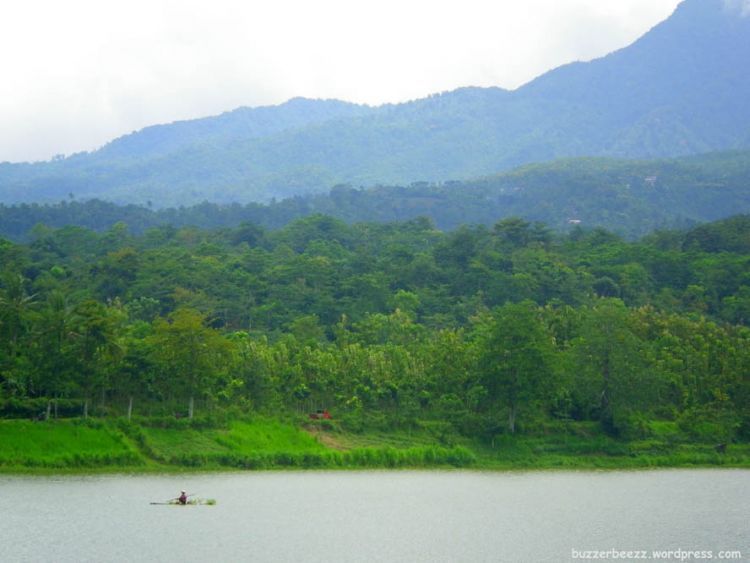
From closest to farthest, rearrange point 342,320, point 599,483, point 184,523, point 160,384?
1. point 184,523
2. point 599,483
3. point 160,384
4. point 342,320

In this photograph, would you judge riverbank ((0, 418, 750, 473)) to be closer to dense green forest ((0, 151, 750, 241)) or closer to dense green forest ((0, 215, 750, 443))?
dense green forest ((0, 215, 750, 443))

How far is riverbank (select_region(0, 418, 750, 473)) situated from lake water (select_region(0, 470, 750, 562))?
2.36 meters

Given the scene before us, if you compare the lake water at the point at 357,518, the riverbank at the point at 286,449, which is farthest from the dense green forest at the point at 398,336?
the lake water at the point at 357,518

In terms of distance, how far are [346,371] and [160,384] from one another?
36.0 feet

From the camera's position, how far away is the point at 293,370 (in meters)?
57.2

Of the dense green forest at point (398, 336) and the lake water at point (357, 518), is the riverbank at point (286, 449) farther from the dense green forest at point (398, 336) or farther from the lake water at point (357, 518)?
the lake water at point (357, 518)

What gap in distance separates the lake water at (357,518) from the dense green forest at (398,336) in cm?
805

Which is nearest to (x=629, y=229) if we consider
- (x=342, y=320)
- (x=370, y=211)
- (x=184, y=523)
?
(x=370, y=211)

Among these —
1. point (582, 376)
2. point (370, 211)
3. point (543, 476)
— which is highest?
point (370, 211)

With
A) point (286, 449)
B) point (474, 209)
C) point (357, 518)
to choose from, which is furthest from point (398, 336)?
point (474, 209)

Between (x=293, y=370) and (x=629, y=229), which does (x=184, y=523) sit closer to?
(x=293, y=370)

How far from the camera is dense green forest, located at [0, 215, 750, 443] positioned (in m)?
51.7

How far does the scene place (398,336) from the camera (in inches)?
2776

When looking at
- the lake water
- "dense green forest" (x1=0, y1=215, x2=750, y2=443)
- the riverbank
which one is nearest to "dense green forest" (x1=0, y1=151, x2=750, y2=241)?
"dense green forest" (x1=0, y1=215, x2=750, y2=443)
